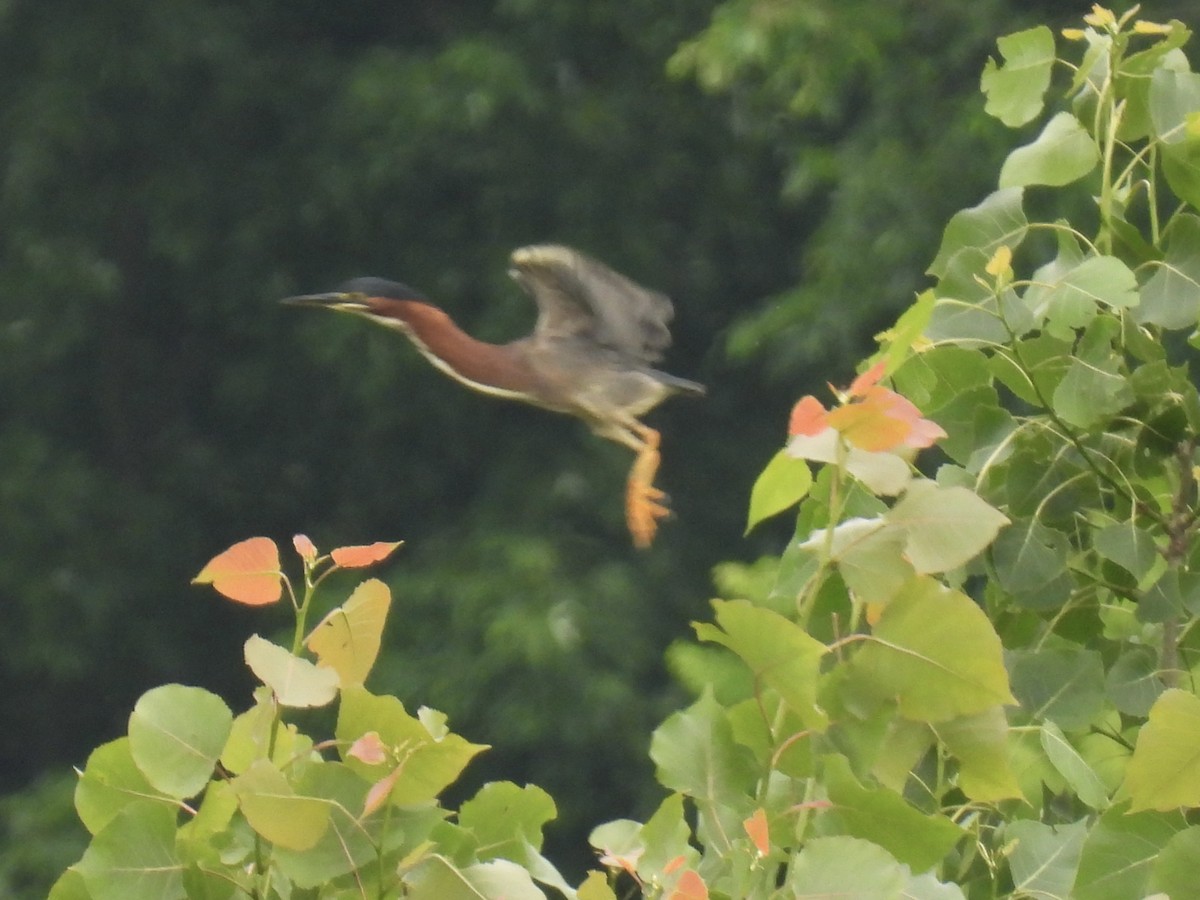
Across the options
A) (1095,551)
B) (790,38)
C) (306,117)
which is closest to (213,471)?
(306,117)

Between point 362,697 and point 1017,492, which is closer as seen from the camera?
point 362,697

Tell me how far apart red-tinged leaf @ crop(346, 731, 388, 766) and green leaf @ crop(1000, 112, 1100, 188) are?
1.78 ft

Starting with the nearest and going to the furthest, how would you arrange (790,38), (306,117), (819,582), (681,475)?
(819,582) < (790,38) < (681,475) < (306,117)

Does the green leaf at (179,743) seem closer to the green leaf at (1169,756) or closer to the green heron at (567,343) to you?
the green leaf at (1169,756)

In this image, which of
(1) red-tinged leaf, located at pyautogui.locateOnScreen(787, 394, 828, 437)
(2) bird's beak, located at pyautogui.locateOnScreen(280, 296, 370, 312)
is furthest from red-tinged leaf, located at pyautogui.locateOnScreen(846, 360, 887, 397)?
(2) bird's beak, located at pyautogui.locateOnScreen(280, 296, 370, 312)

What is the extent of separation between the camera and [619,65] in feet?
20.4

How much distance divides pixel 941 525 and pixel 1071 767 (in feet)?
0.83

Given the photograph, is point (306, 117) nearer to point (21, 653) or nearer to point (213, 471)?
point (213, 471)

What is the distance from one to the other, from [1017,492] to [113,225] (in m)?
5.66

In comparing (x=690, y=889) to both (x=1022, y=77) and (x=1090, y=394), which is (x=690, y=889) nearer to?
(x=1090, y=394)

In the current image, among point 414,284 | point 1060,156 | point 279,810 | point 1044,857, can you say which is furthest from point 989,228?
point 414,284

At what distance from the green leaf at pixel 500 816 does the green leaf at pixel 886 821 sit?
0.15m

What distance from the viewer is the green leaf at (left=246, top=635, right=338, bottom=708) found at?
30.9 inches

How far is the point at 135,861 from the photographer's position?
0.82 m
